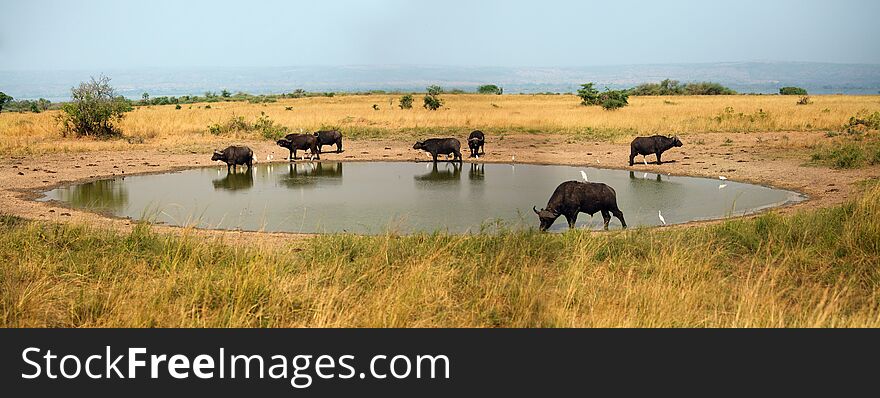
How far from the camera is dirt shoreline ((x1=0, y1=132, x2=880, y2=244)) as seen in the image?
12.9 metres

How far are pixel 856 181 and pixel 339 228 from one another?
10006 millimetres

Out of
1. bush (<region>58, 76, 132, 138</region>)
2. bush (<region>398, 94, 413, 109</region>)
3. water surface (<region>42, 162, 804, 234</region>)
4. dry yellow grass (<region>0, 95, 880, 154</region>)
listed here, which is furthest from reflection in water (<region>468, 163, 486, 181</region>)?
bush (<region>398, 94, 413, 109</region>)

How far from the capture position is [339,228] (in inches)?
433

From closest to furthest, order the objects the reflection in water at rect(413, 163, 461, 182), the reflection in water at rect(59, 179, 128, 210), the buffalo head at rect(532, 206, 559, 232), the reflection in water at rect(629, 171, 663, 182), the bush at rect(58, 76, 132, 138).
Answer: the buffalo head at rect(532, 206, 559, 232), the reflection in water at rect(59, 179, 128, 210), the reflection in water at rect(629, 171, 663, 182), the reflection in water at rect(413, 163, 461, 182), the bush at rect(58, 76, 132, 138)

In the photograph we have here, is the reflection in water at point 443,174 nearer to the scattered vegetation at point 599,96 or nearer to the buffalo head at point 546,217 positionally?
the buffalo head at point 546,217

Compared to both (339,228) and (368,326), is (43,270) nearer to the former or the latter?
(368,326)

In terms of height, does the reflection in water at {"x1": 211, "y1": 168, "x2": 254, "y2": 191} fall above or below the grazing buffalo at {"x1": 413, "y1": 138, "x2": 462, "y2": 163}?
below

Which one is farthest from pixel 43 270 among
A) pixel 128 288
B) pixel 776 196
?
pixel 776 196

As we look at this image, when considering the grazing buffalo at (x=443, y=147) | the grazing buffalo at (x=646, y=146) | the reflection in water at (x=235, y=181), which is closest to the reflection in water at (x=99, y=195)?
the reflection in water at (x=235, y=181)

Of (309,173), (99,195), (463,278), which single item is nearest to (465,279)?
(463,278)

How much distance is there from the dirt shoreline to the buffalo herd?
18.5 inches

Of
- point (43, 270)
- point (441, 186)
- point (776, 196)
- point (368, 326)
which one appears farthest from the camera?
point (441, 186)

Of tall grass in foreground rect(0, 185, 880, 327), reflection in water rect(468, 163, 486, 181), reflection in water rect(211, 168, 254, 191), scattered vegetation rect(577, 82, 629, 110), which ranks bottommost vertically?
reflection in water rect(211, 168, 254, 191)

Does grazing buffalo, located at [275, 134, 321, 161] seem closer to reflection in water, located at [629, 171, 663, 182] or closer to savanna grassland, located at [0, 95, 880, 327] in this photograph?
reflection in water, located at [629, 171, 663, 182]
